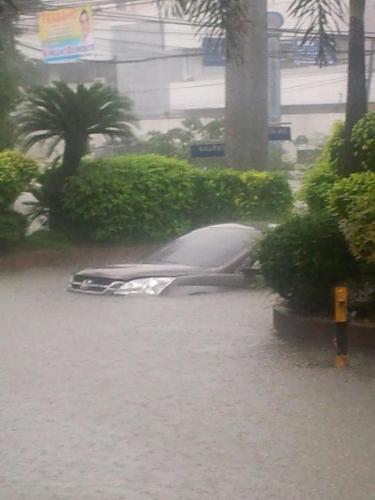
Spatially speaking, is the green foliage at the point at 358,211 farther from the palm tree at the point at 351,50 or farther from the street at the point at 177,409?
the palm tree at the point at 351,50

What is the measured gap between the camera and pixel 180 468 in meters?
7.93

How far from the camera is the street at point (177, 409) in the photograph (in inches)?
301

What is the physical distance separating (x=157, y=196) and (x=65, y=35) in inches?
619

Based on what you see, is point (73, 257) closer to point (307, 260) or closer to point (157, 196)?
point (157, 196)

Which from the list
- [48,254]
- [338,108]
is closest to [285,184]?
[48,254]

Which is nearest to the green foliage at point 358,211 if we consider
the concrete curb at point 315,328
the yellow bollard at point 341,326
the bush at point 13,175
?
the concrete curb at point 315,328

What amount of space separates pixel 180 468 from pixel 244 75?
1768 cm

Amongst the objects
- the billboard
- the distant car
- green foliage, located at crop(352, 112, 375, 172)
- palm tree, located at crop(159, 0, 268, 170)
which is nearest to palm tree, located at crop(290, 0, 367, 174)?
green foliage, located at crop(352, 112, 375, 172)

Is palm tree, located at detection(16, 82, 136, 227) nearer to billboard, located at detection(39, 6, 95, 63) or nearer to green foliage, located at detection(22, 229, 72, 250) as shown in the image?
green foliage, located at detection(22, 229, 72, 250)

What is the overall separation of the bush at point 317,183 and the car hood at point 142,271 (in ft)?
5.89

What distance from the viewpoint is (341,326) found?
11.3 metres

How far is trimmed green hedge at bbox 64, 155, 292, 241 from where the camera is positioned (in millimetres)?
23406

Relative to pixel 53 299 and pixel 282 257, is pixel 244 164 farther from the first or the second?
pixel 282 257

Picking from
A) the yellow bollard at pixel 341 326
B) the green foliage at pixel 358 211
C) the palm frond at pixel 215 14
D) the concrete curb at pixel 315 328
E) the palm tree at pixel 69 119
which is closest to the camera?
the yellow bollard at pixel 341 326
